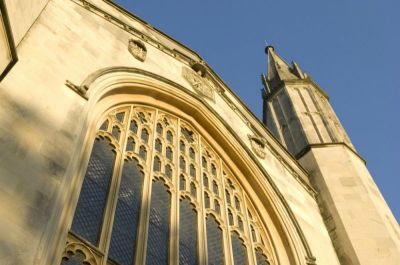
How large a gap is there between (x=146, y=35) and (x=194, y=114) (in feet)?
5.55

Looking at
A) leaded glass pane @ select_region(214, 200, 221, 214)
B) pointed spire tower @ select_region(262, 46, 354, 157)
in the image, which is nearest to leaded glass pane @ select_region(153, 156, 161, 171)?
leaded glass pane @ select_region(214, 200, 221, 214)

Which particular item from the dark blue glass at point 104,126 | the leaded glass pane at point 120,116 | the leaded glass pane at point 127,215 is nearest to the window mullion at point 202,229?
the leaded glass pane at point 127,215

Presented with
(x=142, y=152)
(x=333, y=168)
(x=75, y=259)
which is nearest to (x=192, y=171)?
(x=142, y=152)

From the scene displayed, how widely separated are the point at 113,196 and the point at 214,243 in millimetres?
1826

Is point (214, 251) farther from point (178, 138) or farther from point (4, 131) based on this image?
point (4, 131)

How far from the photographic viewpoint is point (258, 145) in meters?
10.7

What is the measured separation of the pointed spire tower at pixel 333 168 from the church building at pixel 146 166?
4cm

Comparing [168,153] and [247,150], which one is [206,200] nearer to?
[168,153]

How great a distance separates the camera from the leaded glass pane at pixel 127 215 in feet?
19.0

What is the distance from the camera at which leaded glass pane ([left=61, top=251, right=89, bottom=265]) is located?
5059mm

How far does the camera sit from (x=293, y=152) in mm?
12781

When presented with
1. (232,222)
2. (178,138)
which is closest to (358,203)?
(232,222)

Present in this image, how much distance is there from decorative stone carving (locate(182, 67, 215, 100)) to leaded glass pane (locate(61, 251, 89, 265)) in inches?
207

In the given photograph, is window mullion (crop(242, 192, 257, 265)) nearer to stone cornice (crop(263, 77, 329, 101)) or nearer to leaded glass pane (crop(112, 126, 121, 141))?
leaded glass pane (crop(112, 126, 121, 141))
